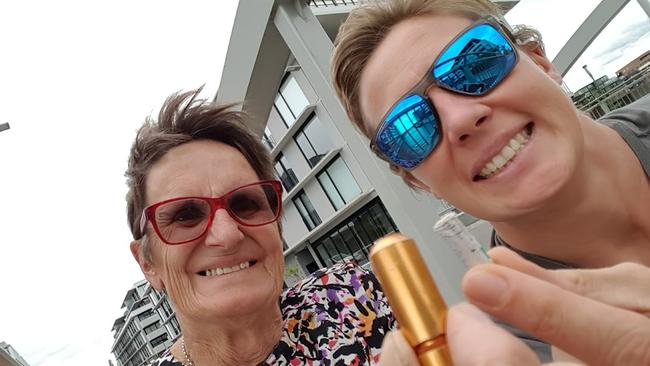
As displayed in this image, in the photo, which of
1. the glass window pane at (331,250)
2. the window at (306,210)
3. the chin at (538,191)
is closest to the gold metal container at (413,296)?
the chin at (538,191)

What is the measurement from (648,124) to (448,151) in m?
0.95

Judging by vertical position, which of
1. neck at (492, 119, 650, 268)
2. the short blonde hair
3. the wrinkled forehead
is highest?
the short blonde hair

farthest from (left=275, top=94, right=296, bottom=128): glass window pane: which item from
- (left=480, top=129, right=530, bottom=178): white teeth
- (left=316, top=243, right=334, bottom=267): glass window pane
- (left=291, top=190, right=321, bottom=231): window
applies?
(left=480, top=129, right=530, bottom=178): white teeth

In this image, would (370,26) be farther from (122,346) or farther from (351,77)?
(122,346)

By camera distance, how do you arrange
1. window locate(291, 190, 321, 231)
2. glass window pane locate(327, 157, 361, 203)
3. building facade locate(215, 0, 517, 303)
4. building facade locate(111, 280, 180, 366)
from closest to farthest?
building facade locate(215, 0, 517, 303) → glass window pane locate(327, 157, 361, 203) → window locate(291, 190, 321, 231) → building facade locate(111, 280, 180, 366)

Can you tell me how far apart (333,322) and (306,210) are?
2366 cm

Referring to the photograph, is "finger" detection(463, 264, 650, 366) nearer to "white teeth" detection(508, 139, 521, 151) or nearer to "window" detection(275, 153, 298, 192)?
"white teeth" detection(508, 139, 521, 151)

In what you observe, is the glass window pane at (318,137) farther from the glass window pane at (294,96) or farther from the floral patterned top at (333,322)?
the floral patterned top at (333,322)

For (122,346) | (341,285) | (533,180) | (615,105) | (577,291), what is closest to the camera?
(577,291)

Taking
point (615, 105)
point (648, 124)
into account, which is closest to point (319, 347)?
point (648, 124)

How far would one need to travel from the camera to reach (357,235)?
74.4 ft

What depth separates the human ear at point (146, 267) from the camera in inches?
66.8

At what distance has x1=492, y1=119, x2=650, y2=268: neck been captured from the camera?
1335mm

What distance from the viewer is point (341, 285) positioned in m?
1.89
